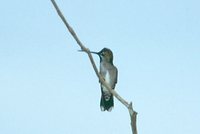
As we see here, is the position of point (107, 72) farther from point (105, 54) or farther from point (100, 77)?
point (100, 77)

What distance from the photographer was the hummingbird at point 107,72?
4.96m

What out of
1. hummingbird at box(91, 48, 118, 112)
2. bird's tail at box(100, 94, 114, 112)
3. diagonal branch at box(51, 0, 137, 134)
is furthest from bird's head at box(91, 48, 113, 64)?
diagonal branch at box(51, 0, 137, 134)

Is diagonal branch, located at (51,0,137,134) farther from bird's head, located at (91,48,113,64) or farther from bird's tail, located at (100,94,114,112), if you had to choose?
bird's tail, located at (100,94,114,112)

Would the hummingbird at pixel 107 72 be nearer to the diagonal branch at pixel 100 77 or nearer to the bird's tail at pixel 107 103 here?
the bird's tail at pixel 107 103

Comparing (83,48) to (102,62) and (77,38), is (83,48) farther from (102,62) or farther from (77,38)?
(102,62)

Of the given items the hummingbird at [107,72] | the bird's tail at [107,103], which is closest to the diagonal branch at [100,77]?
the hummingbird at [107,72]

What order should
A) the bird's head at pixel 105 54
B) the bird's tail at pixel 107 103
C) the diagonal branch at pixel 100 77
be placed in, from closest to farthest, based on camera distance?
the diagonal branch at pixel 100 77 < the bird's head at pixel 105 54 < the bird's tail at pixel 107 103

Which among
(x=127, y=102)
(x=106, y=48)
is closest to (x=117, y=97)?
(x=127, y=102)

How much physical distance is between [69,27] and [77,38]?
10 cm

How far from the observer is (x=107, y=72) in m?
5.30

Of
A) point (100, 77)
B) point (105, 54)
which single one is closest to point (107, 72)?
point (105, 54)

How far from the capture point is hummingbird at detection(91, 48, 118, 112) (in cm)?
496

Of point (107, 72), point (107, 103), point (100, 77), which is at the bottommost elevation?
point (107, 103)

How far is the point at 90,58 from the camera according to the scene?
2.98 m
